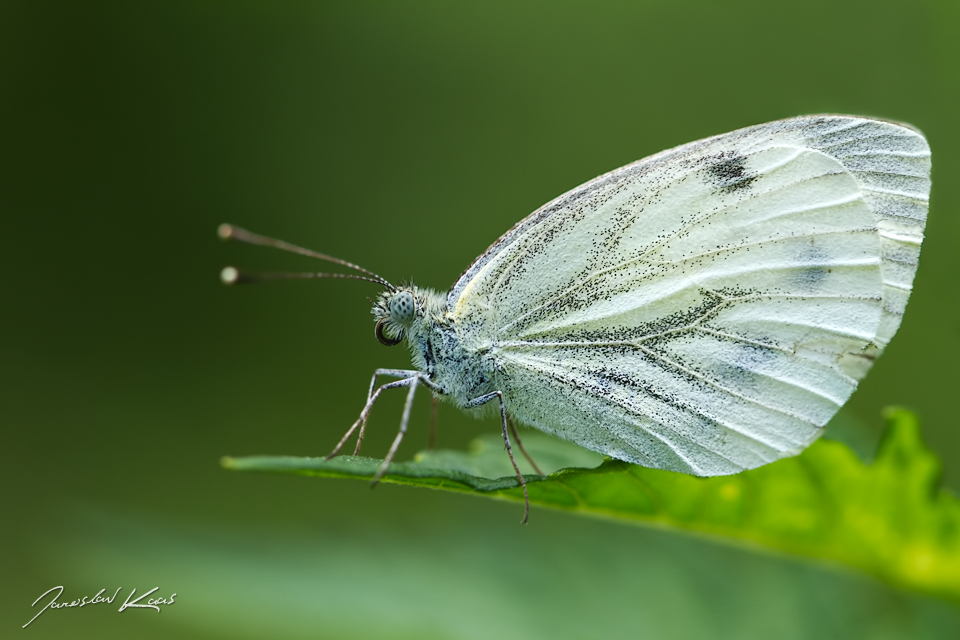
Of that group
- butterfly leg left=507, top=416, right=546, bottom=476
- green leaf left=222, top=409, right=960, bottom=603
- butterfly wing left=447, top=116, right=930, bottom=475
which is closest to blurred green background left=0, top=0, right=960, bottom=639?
butterfly wing left=447, top=116, right=930, bottom=475

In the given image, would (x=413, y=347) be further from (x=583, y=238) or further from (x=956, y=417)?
(x=956, y=417)

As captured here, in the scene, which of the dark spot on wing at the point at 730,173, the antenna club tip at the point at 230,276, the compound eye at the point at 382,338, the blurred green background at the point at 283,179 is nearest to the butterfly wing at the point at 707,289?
the dark spot on wing at the point at 730,173

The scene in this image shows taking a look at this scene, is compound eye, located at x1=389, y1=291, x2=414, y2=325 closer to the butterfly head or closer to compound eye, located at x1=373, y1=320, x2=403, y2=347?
the butterfly head

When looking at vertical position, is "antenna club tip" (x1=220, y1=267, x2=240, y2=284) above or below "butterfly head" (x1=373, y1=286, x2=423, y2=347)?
above

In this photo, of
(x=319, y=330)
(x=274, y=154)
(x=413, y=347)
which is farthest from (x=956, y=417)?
(x=274, y=154)

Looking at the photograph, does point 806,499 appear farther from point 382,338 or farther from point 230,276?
point 230,276
